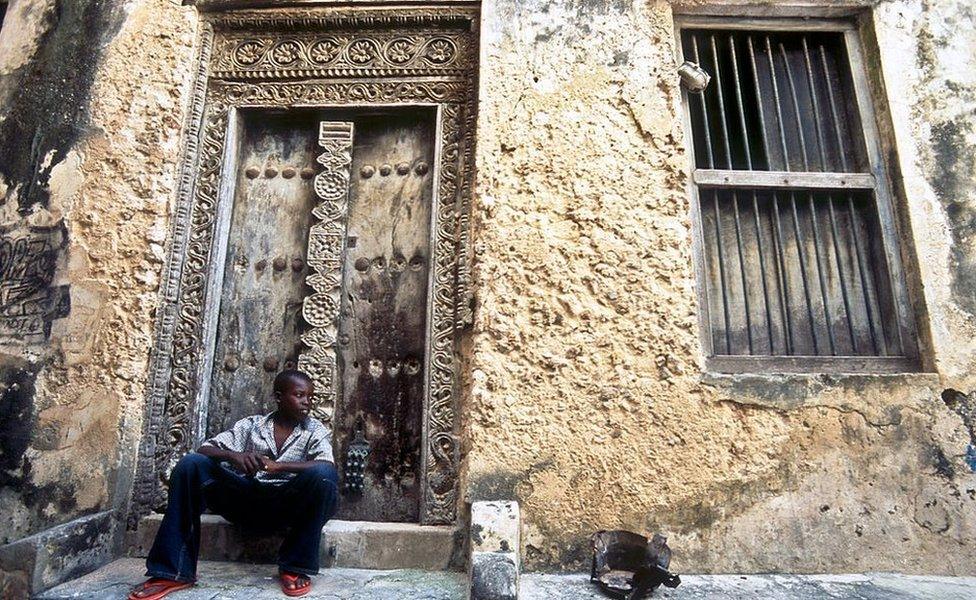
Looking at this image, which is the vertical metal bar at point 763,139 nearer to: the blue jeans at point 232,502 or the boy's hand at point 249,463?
the blue jeans at point 232,502

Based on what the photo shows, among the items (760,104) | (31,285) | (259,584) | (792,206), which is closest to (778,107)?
(760,104)

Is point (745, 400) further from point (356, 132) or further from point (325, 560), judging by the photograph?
point (356, 132)

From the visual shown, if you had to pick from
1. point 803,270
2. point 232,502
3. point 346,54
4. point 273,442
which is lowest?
point 232,502

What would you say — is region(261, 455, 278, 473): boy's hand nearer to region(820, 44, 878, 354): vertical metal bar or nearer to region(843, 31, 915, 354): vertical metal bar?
region(820, 44, 878, 354): vertical metal bar

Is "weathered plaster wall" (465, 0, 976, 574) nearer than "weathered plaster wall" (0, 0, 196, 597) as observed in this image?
Yes

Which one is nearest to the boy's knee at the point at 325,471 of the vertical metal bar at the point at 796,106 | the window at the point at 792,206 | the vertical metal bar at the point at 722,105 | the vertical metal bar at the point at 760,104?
the window at the point at 792,206

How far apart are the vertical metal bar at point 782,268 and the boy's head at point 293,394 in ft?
7.43

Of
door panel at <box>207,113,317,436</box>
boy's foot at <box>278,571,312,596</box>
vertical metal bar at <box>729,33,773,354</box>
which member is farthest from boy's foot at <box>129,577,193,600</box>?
vertical metal bar at <box>729,33,773,354</box>

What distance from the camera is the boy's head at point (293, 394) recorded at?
2861 mm

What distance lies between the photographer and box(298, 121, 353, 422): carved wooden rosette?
125 inches

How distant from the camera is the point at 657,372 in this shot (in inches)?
113

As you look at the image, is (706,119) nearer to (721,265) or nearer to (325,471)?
(721,265)

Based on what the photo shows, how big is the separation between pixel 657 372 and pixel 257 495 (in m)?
1.77

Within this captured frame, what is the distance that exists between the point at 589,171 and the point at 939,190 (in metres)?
1.71
